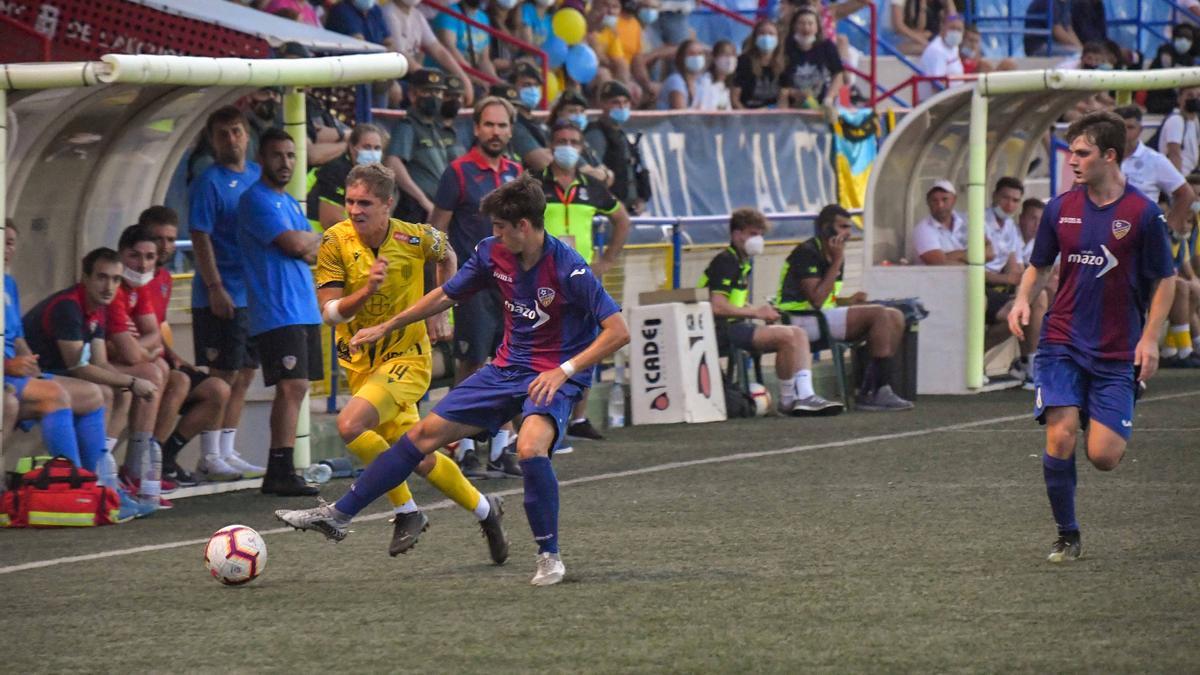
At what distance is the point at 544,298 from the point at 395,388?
3.81ft

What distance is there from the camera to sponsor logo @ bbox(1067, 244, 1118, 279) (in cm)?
817

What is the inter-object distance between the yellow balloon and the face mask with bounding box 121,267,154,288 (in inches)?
354

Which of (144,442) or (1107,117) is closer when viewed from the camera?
(1107,117)

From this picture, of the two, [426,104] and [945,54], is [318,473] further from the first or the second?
[945,54]

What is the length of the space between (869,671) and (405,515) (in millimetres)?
2977

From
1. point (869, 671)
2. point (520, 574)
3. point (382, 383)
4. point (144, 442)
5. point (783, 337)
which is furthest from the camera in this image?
point (783, 337)

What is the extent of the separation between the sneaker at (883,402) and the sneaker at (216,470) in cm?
561

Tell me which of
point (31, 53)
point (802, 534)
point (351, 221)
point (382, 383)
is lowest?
point (802, 534)

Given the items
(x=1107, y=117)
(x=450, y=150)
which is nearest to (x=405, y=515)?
(x=1107, y=117)

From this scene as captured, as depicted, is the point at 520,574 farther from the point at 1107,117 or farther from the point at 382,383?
the point at 1107,117

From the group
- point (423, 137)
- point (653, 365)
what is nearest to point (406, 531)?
point (423, 137)

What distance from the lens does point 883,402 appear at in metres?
15.0

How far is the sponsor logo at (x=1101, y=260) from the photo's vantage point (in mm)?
8172

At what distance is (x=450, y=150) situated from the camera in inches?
559
